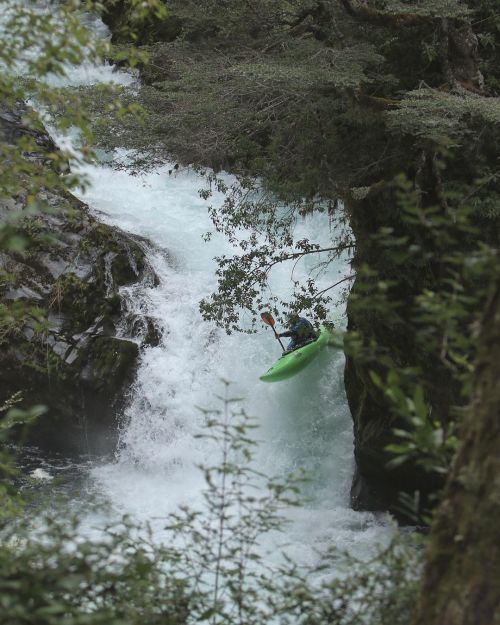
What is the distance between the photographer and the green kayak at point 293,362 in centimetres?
846

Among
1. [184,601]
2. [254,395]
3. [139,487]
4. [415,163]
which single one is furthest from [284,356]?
[184,601]

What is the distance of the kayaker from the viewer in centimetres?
788

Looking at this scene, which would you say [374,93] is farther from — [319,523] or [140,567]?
[140,567]

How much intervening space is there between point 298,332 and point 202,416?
1.92m

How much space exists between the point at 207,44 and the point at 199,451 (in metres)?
5.36

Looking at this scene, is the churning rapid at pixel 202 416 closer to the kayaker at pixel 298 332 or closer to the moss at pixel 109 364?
the moss at pixel 109 364

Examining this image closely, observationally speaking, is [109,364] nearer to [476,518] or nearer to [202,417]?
[202,417]

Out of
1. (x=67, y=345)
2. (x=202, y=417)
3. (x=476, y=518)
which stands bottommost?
(x=476, y=518)

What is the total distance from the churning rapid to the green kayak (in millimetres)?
483

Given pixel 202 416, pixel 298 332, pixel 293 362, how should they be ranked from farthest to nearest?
pixel 202 416 < pixel 293 362 < pixel 298 332

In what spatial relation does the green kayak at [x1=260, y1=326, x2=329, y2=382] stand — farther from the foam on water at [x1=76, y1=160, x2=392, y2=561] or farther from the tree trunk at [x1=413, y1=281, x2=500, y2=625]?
the tree trunk at [x1=413, y1=281, x2=500, y2=625]

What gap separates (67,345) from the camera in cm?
898

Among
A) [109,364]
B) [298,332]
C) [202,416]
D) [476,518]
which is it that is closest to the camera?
[476,518]

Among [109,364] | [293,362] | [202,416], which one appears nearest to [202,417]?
[202,416]
